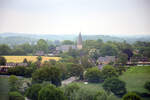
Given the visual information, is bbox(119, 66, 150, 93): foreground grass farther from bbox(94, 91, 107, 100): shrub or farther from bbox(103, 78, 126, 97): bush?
bbox(94, 91, 107, 100): shrub

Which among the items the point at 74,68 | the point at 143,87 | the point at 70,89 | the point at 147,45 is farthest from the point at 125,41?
the point at 70,89

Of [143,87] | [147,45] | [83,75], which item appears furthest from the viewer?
[147,45]

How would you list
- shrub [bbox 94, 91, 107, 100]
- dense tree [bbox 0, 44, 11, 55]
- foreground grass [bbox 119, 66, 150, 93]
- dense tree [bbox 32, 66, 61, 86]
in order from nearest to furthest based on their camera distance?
shrub [bbox 94, 91, 107, 100], foreground grass [bbox 119, 66, 150, 93], dense tree [bbox 32, 66, 61, 86], dense tree [bbox 0, 44, 11, 55]

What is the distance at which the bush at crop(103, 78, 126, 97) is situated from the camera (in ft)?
20.9

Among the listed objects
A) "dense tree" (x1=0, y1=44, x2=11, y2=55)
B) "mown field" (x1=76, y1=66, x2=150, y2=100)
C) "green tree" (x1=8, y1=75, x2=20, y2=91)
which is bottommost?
"mown field" (x1=76, y1=66, x2=150, y2=100)

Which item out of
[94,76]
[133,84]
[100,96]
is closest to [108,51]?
[94,76]

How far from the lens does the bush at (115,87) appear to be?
6.38 m

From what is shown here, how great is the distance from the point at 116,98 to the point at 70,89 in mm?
1252

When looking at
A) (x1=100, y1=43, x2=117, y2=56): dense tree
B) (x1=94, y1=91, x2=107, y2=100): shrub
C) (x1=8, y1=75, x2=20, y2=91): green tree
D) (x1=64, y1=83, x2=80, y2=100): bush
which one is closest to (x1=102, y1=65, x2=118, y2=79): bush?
(x1=64, y1=83, x2=80, y2=100): bush

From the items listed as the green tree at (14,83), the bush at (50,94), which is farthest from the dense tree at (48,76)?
the bush at (50,94)

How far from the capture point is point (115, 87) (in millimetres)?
6562

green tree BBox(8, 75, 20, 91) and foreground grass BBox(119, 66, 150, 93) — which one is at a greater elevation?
green tree BBox(8, 75, 20, 91)

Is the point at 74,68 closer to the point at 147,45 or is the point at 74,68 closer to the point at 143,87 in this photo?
the point at 143,87

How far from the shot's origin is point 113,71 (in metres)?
8.09
